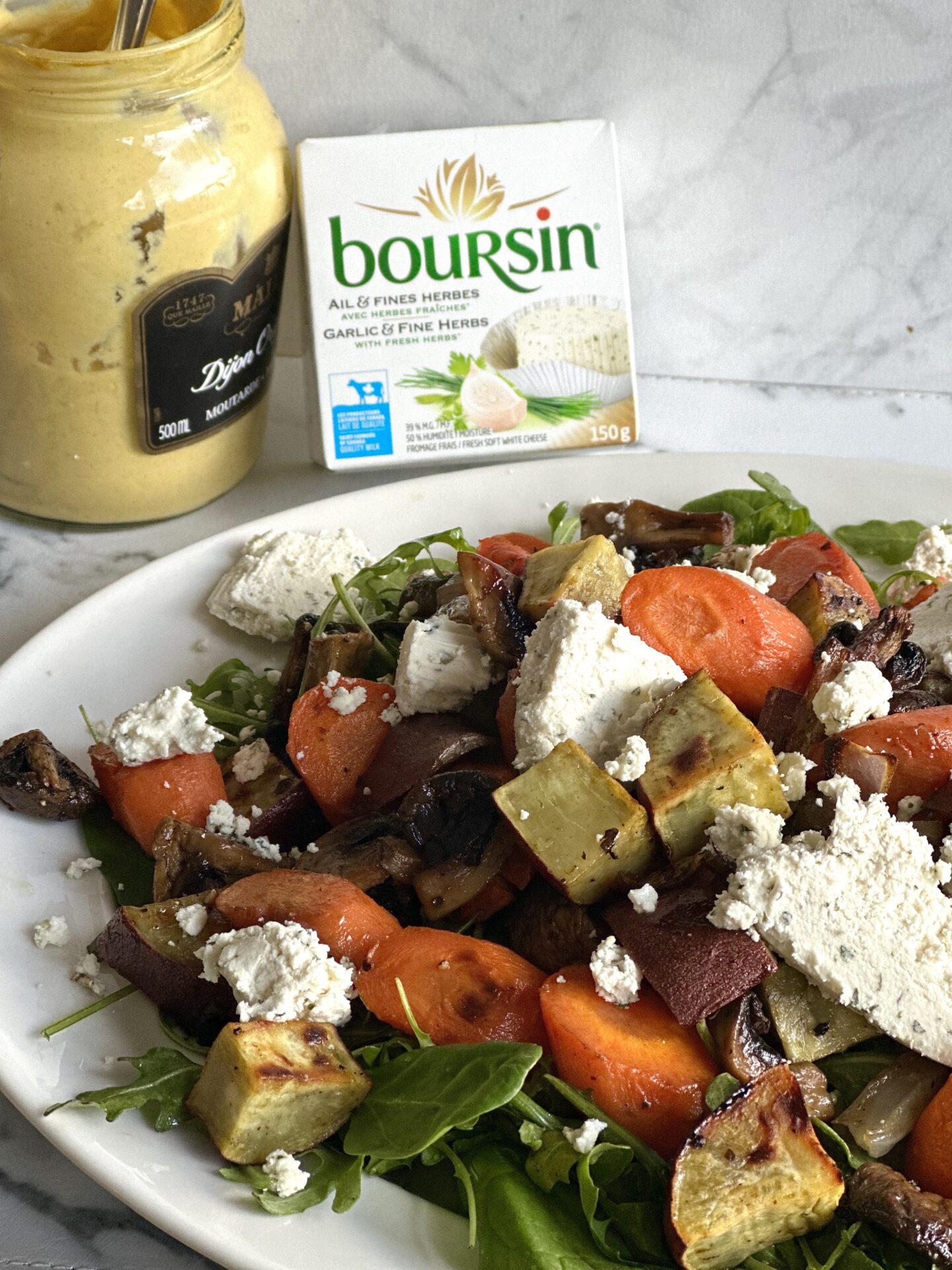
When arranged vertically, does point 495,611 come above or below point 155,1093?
above

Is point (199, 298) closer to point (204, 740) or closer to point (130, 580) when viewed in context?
point (130, 580)

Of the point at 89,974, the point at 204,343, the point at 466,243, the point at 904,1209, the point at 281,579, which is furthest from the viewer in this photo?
the point at 466,243

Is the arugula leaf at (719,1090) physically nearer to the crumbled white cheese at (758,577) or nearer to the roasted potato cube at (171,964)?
the roasted potato cube at (171,964)

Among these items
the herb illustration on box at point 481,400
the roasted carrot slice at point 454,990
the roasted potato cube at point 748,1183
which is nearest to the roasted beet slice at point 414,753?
the roasted carrot slice at point 454,990

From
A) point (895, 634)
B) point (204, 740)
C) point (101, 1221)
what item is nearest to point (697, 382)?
point (895, 634)

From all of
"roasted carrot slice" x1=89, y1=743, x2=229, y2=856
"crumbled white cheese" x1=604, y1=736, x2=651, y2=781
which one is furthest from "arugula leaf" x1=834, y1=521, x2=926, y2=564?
"roasted carrot slice" x1=89, y1=743, x2=229, y2=856

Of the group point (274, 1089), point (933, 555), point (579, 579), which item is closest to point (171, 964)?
point (274, 1089)

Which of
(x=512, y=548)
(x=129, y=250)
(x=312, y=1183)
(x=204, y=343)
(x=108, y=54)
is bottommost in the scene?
(x=312, y=1183)

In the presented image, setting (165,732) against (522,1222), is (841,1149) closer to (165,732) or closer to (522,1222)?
(522,1222)
